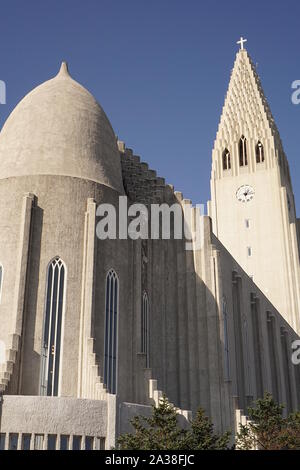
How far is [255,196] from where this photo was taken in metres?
54.4

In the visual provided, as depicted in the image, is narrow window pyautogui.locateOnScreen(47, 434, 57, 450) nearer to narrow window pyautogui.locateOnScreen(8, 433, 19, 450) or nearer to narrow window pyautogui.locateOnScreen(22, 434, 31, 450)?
narrow window pyautogui.locateOnScreen(22, 434, 31, 450)

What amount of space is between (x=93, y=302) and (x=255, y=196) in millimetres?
29548

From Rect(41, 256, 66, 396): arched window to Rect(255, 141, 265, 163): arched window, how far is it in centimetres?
3205

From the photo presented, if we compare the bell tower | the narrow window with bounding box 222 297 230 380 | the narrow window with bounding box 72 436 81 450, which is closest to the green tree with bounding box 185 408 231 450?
the narrow window with bounding box 72 436 81 450

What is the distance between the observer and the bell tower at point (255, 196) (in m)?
51.2

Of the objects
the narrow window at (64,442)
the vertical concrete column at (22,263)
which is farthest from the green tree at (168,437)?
the vertical concrete column at (22,263)

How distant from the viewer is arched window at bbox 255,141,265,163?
185ft

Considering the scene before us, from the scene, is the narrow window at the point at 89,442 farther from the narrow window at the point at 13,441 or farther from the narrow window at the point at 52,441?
the narrow window at the point at 13,441

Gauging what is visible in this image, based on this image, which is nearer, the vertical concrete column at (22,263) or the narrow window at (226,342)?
the vertical concrete column at (22,263)

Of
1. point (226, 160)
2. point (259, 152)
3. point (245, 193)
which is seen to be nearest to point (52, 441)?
point (245, 193)

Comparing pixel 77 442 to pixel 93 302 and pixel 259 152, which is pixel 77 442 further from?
pixel 259 152

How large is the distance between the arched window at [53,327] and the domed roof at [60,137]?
5.11 metres

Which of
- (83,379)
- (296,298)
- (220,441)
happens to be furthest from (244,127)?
(220,441)
